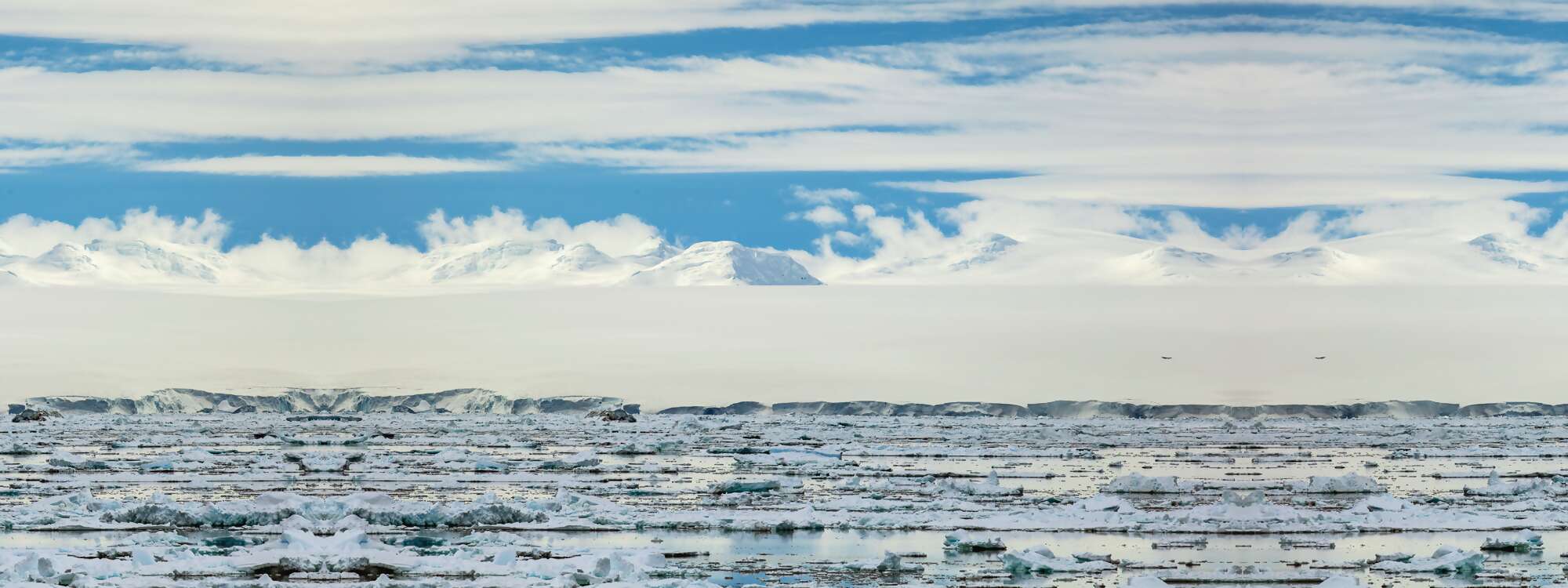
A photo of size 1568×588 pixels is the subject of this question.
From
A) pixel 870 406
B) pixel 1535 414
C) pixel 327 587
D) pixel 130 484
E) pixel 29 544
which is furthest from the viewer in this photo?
pixel 870 406

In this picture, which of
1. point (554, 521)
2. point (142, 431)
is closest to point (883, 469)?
point (554, 521)

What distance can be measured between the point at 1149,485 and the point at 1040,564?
37.6 feet

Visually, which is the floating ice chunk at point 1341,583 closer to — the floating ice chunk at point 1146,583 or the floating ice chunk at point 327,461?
the floating ice chunk at point 1146,583

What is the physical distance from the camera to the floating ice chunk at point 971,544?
60.6 ft

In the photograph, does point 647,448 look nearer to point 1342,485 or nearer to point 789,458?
point 789,458

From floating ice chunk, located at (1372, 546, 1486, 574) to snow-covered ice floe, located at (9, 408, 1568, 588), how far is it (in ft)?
0.10

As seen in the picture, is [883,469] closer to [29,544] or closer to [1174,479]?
[1174,479]

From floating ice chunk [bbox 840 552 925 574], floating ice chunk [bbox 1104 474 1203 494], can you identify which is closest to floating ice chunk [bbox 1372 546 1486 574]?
floating ice chunk [bbox 840 552 925 574]

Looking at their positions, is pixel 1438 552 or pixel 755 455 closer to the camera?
pixel 1438 552

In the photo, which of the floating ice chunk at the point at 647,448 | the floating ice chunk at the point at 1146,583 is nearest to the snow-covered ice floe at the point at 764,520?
the floating ice chunk at the point at 1146,583

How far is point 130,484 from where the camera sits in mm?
29484

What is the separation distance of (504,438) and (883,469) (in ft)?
94.0

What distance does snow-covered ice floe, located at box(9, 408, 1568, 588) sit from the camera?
645 inches

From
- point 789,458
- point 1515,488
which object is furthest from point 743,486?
point 789,458
